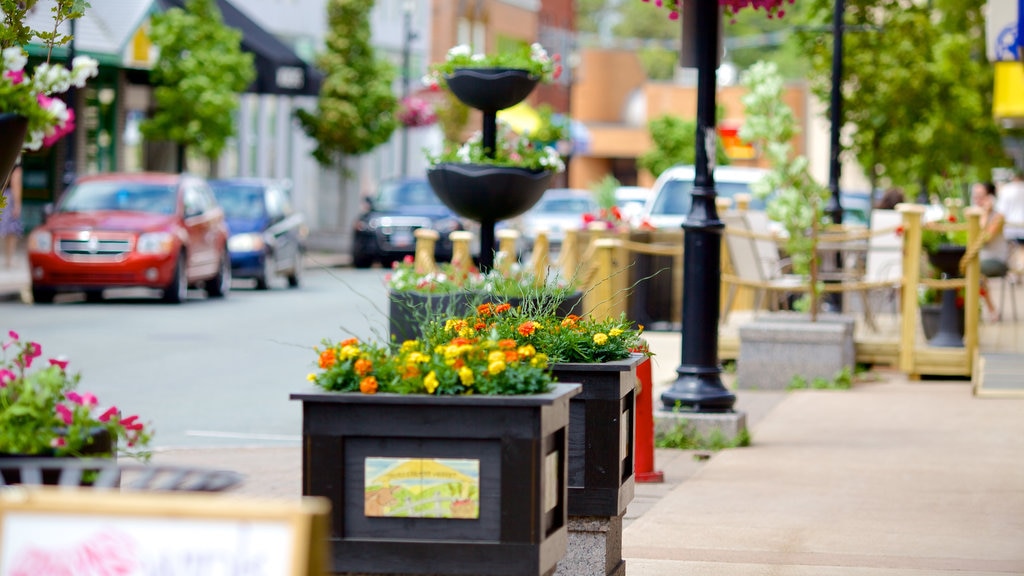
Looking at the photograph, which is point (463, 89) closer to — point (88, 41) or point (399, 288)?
point (399, 288)

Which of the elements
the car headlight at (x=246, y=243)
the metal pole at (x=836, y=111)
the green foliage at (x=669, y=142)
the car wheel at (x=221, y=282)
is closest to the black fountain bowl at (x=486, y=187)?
the metal pole at (x=836, y=111)

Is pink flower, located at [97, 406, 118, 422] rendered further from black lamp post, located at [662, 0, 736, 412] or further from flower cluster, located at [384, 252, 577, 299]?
black lamp post, located at [662, 0, 736, 412]

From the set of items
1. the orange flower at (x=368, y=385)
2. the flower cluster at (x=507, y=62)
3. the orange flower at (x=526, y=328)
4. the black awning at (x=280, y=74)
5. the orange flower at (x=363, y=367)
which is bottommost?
the orange flower at (x=368, y=385)

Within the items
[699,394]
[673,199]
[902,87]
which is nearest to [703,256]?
[699,394]

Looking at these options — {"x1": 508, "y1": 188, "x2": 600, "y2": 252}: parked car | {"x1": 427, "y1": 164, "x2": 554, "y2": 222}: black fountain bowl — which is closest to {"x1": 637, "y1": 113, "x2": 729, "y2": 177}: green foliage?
{"x1": 508, "y1": 188, "x2": 600, "y2": 252}: parked car

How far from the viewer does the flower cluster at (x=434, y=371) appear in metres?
4.93

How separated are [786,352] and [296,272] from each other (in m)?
14.5

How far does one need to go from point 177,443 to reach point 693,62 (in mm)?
3988

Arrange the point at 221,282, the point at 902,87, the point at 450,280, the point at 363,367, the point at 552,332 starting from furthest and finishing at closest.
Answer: the point at 902,87, the point at 221,282, the point at 450,280, the point at 552,332, the point at 363,367

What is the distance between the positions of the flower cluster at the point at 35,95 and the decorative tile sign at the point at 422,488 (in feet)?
4.15

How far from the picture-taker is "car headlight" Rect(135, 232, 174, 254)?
22.0 m

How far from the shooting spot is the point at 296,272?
27953mm

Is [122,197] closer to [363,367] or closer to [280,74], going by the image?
[280,74]

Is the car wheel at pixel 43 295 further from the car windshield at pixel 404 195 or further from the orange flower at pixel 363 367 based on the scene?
the orange flower at pixel 363 367
